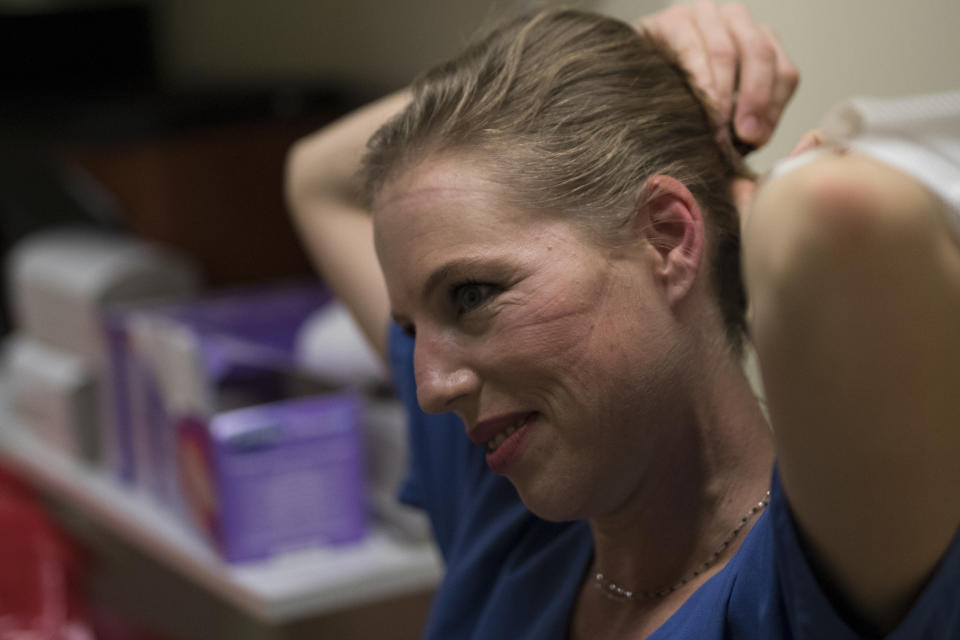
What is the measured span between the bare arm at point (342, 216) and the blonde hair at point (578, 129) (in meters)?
0.31

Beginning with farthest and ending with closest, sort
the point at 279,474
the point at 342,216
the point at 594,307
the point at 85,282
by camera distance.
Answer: the point at 85,282, the point at 279,474, the point at 342,216, the point at 594,307

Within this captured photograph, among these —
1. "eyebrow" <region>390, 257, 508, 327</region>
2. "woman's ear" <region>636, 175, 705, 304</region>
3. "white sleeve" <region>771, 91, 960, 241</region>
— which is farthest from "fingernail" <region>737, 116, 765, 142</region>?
"white sleeve" <region>771, 91, 960, 241</region>

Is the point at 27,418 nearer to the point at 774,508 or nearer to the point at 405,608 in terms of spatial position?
the point at 405,608

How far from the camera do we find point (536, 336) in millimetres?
714

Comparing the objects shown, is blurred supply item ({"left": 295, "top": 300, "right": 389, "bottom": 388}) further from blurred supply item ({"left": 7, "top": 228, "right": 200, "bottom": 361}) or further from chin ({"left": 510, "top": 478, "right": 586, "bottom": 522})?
chin ({"left": 510, "top": 478, "right": 586, "bottom": 522})

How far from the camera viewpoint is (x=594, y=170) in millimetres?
736

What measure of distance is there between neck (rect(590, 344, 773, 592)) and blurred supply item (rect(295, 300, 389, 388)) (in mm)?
713

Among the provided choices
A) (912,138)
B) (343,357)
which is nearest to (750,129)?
(912,138)

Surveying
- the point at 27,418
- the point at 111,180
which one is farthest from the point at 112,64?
the point at 27,418

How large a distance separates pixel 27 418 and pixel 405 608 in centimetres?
82

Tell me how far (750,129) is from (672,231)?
0.14 meters

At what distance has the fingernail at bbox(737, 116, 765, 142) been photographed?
0.83 meters

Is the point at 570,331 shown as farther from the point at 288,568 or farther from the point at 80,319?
the point at 80,319

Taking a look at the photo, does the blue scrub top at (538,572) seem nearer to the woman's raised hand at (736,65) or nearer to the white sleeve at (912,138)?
the white sleeve at (912,138)
